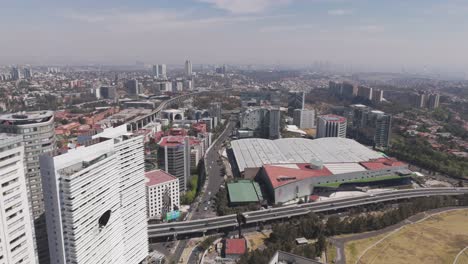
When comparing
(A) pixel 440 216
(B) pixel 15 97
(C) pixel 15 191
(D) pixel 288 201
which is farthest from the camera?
(B) pixel 15 97

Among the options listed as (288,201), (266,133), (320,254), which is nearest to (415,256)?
(320,254)

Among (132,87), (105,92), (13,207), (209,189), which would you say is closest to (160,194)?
(209,189)

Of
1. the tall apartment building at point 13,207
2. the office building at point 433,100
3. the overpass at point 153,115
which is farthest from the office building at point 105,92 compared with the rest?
the office building at point 433,100

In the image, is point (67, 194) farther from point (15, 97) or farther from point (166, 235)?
point (15, 97)

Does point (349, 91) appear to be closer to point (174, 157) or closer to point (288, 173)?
point (288, 173)

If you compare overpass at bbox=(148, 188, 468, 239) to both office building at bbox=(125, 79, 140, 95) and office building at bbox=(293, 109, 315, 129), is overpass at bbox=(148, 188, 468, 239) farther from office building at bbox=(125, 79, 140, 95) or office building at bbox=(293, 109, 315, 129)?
office building at bbox=(125, 79, 140, 95)

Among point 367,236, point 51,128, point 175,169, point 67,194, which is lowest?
point 367,236
